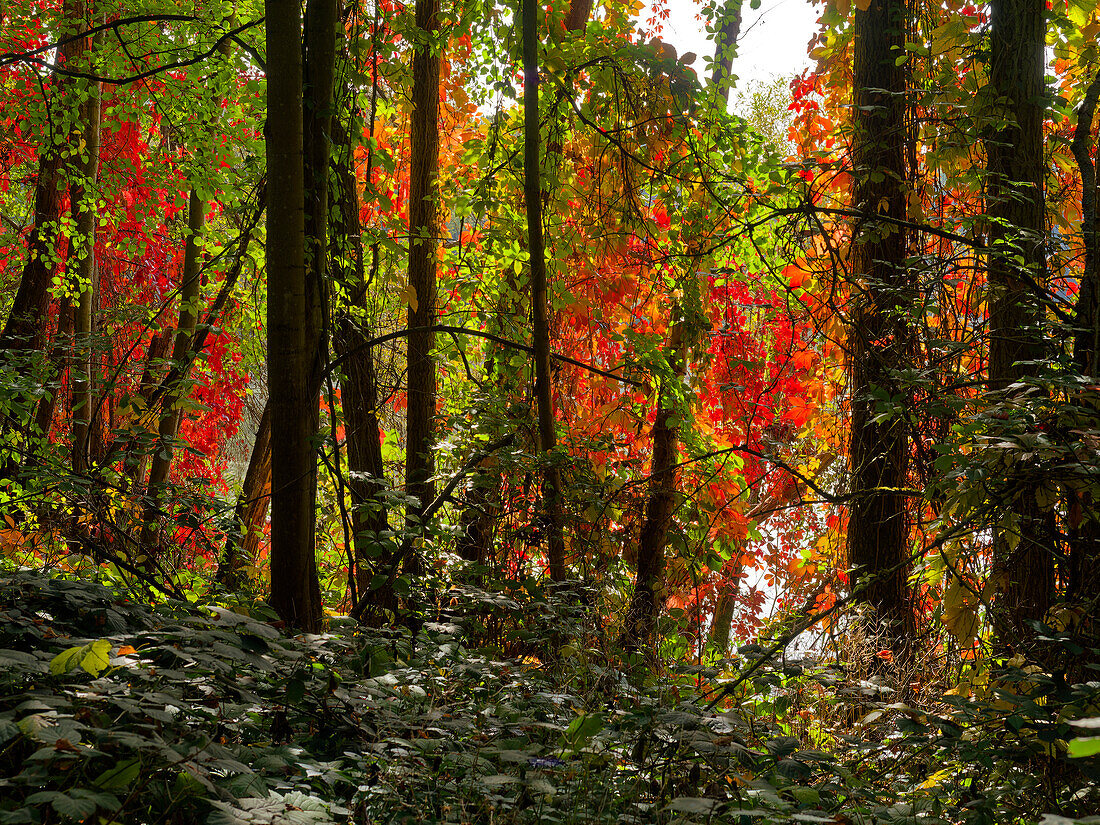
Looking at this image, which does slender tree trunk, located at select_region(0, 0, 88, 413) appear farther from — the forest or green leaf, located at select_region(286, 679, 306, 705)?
green leaf, located at select_region(286, 679, 306, 705)

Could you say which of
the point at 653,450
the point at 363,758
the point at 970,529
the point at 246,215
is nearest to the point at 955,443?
the point at 970,529

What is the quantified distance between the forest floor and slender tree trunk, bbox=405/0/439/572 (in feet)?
7.88

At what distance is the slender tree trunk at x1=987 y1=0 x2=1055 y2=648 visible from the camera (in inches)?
99.5

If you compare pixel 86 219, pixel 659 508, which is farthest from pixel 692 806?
pixel 86 219

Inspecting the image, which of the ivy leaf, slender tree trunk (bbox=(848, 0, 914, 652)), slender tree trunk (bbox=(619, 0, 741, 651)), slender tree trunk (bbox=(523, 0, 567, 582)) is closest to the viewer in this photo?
the ivy leaf

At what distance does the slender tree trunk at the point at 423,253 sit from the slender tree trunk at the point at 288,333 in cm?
167

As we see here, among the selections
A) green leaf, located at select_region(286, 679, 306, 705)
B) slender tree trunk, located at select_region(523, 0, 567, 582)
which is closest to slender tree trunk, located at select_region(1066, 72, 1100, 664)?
slender tree trunk, located at select_region(523, 0, 567, 582)

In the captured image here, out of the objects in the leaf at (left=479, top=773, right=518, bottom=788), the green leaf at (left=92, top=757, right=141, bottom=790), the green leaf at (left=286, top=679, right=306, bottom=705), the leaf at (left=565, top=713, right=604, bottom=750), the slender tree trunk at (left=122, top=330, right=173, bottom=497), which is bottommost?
the leaf at (left=479, top=773, right=518, bottom=788)

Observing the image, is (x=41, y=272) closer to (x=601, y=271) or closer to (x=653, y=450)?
(x=601, y=271)

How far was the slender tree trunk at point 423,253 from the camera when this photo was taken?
4.36m

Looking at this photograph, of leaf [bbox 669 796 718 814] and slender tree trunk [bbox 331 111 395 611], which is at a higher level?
slender tree trunk [bbox 331 111 395 611]

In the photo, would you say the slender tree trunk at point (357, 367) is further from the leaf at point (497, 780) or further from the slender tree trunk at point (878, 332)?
the slender tree trunk at point (878, 332)

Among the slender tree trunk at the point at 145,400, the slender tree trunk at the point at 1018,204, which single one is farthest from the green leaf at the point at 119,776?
the slender tree trunk at the point at 1018,204

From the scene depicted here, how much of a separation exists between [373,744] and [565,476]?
193 centimetres
